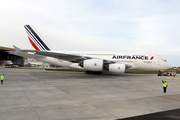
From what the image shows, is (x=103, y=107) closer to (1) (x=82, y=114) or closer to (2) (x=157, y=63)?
(1) (x=82, y=114)

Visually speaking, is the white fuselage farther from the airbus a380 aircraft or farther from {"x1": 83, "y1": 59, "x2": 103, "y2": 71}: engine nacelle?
{"x1": 83, "y1": 59, "x2": 103, "y2": 71}: engine nacelle

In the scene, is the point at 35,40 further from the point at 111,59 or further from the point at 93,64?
the point at 111,59

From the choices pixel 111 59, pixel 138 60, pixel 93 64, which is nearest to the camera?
pixel 93 64

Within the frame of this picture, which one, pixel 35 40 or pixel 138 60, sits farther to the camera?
pixel 35 40

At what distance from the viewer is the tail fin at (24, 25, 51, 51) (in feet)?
82.8

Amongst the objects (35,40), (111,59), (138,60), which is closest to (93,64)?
(111,59)

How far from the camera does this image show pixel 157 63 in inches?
918

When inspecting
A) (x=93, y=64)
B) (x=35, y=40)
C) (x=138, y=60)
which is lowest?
(x=93, y=64)

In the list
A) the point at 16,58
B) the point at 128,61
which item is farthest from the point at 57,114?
the point at 16,58

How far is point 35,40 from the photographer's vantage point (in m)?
25.2

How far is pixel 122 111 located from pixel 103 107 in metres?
0.83

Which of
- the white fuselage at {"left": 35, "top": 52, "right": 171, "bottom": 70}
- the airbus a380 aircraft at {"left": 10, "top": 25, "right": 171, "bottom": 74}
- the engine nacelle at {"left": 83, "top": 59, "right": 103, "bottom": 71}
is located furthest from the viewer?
the white fuselage at {"left": 35, "top": 52, "right": 171, "bottom": 70}

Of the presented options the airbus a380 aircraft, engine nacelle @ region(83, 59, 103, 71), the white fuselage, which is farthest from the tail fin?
engine nacelle @ region(83, 59, 103, 71)

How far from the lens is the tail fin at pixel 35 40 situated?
25234 mm
